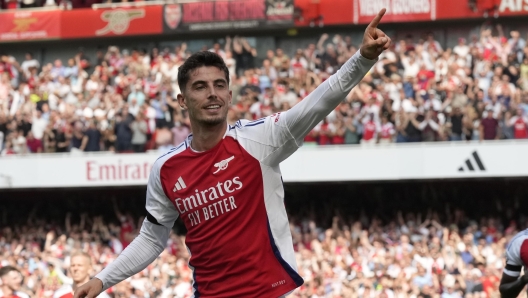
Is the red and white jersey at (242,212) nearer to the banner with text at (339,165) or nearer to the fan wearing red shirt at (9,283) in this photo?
the fan wearing red shirt at (9,283)

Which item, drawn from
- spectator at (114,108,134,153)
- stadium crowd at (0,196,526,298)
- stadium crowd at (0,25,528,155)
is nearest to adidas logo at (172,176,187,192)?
stadium crowd at (0,196,526,298)

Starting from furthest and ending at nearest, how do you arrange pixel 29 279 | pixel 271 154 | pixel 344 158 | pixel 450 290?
pixel 344 158 < pixel 29 279 < pixel 450 290 < pixel 271 154

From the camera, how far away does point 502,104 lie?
17531mm

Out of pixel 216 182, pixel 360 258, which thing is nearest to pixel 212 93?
pixel 216 182

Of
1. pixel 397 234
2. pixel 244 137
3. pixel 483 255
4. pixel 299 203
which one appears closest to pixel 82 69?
pixel 299 203

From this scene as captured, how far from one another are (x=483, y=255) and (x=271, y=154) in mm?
11881

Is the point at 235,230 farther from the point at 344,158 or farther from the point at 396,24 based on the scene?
the point at 396,24

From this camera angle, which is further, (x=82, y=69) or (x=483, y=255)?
(x=82, y=69)

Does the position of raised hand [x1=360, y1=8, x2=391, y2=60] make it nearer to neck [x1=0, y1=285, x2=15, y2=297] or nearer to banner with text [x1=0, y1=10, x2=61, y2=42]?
neck [x1=0, y1=285, x2=15, y2=297]

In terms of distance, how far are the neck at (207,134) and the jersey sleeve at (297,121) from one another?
99mm

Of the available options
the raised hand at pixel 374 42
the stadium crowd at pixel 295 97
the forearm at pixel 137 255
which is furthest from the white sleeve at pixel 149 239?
the stadium crowd at pixel 295 97

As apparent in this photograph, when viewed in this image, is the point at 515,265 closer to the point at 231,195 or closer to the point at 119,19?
the point at 231,195

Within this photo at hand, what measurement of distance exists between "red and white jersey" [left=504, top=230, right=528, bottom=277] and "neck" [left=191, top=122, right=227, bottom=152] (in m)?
3.49

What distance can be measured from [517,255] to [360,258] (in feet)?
29.3
